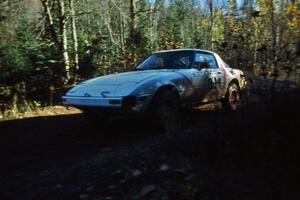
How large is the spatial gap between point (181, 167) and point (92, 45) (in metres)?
11.6

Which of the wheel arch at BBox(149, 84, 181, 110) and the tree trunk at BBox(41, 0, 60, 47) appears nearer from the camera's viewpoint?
the wheel arch at BBox(149, 84, 181, 110)

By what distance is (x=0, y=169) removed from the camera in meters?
5.70

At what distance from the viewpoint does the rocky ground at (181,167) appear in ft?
13.9

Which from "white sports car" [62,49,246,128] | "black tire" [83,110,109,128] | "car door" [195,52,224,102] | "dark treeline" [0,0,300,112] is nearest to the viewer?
"dark treeline" [0,0,300,112]

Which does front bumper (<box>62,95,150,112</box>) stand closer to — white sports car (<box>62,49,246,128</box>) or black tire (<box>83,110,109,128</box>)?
white sports car (<box>62,49,246,128</box>)

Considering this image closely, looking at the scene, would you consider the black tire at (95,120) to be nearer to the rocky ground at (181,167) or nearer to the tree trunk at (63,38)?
the rocky ground at (181,167)

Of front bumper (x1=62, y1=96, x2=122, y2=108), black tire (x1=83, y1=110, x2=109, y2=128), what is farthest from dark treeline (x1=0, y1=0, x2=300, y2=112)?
black tire (x1=83, y1=110, x2=109, y2=128)

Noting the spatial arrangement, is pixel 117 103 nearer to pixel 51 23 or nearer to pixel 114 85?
pixel 114 85

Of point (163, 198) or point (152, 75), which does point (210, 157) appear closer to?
point (163, 198)

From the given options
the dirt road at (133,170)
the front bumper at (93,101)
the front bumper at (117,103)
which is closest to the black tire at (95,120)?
the front bumper at (93,101)

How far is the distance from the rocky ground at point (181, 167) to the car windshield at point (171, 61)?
238cm

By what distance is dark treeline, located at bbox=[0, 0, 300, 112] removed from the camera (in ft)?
16.9

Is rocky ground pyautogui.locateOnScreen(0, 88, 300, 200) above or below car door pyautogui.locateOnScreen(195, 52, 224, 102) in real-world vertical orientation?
below

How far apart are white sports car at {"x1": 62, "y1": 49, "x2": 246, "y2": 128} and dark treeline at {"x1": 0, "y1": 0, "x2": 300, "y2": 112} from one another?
0.63 metres
